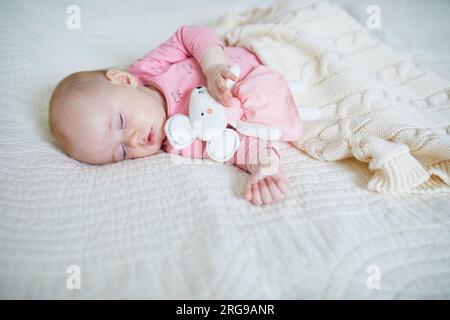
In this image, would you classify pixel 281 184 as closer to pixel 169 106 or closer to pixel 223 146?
pixel 223 146

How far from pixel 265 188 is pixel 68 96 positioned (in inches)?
22.9

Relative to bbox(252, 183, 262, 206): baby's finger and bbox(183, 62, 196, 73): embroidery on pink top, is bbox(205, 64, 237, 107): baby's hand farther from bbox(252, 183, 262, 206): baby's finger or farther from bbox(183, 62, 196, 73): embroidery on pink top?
bbox(252, 183, 262, 206): baby's finger

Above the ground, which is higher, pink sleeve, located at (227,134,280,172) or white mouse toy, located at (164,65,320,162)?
white mouse toy, located at (164,65,320,162)

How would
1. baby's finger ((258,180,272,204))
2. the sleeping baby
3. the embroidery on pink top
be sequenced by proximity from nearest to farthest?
1. baby's finger ((258,180,272,204))
2. the sleeping baby
3. the embroidery on pink top

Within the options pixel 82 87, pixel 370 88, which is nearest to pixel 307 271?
pixel 370 88

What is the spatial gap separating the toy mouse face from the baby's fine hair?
0.28 metres

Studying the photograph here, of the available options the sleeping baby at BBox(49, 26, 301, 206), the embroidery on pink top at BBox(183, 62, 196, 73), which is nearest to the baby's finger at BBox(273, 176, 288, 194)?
the sleeping baby at BBox(49, 26, 301, 206)

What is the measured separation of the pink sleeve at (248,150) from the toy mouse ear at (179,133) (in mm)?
135

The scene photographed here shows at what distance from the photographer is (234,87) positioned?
1.02 meters

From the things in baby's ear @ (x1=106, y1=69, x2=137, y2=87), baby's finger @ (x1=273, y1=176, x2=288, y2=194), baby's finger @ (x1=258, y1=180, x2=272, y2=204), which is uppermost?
baby's ear @ (x1=106, y1=69, x2=137, y2=87)

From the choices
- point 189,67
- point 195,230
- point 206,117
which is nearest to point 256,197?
point 195,230

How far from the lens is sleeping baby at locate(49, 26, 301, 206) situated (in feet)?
2.92

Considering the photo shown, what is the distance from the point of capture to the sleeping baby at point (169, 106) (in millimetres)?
890
